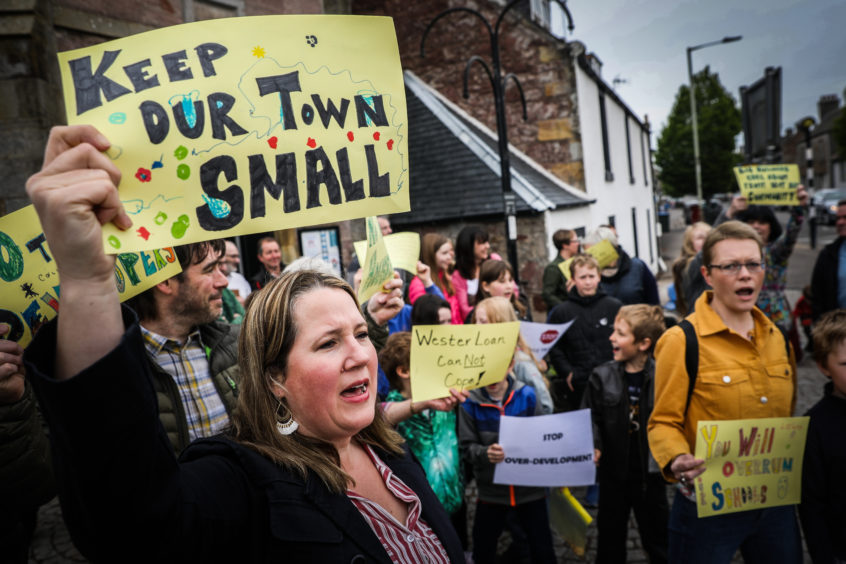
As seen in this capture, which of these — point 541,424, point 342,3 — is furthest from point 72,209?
point 342,3

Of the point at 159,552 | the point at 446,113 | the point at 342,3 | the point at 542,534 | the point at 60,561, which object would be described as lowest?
the point at 60,561

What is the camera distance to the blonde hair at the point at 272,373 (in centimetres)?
142

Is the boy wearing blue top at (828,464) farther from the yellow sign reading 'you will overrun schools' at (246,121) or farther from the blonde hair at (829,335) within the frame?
the yellow sign reading 'you will overrun schools' at (246,121)

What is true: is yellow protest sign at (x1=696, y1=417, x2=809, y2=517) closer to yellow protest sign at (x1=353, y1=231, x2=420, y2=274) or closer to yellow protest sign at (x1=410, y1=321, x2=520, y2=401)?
yellow protest sign at (x1=410, y1=321, x2=520, y2=401)

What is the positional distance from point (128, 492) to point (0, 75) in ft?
22.9

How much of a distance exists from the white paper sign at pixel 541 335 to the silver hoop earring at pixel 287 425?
10.1 ft

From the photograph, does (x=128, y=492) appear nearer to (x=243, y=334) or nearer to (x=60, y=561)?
(x=243, y=334)

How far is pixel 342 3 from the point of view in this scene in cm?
1213

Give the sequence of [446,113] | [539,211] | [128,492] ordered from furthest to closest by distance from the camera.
→ [446,113]
[539,211]
[128,492]

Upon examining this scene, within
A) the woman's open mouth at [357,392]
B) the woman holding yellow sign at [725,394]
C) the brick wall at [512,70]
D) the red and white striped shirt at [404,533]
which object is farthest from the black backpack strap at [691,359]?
the brick wall at [512,70]

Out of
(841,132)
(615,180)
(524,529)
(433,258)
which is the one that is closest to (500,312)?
(524,529)

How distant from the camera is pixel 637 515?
3518 mm

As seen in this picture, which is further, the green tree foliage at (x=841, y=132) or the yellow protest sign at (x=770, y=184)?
the green tree foliage at (x=841, y=132)

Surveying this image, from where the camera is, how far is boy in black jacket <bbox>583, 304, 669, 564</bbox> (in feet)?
11.4
